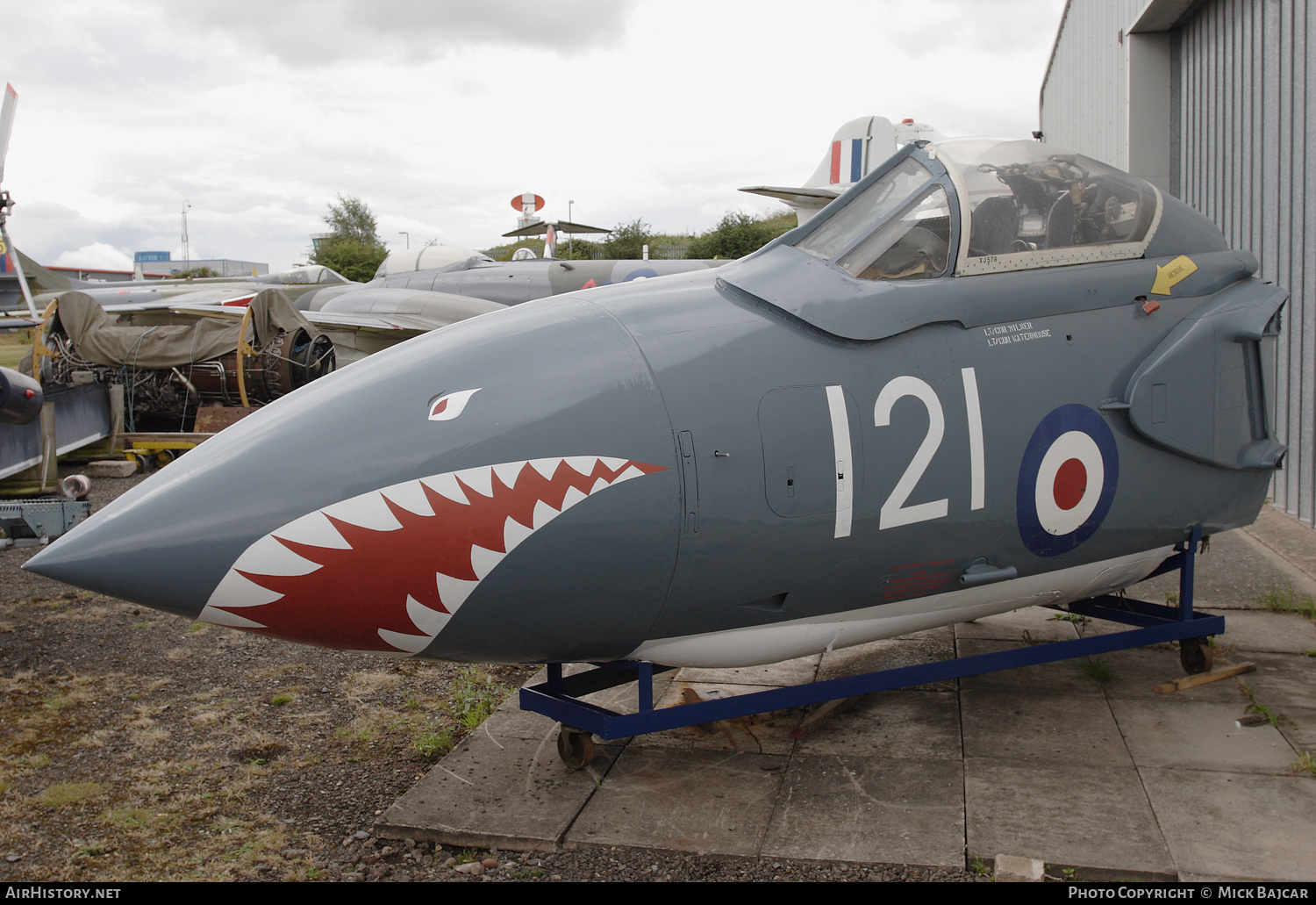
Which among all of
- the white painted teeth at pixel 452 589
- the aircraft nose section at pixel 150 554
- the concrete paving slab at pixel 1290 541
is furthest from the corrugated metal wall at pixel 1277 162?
the aircraft nose section at pixel 150 554

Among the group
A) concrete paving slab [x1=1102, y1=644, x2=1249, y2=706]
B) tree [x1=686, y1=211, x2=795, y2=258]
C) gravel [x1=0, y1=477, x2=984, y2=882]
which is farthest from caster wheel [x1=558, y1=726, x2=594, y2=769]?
tree [x1=686, y1=211, x2=795, y2=258]

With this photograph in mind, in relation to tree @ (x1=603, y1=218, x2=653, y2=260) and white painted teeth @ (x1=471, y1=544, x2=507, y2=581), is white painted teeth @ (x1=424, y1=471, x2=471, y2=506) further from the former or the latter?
tree @ (x1=603, y1=218, x2=653, y2=260)

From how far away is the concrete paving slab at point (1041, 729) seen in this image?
12.8 feet

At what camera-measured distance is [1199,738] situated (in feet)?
13.3

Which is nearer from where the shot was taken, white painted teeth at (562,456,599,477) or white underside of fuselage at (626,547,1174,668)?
white painted teeth at (562,456,599,477)

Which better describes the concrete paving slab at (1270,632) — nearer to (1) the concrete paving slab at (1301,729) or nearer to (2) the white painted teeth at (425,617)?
(1) the concrete paving slab at (1301,729)

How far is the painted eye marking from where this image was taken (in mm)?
2914

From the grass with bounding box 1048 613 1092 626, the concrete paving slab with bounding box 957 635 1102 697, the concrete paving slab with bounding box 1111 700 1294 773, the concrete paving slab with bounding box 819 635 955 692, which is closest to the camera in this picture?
the concrete paving slab with bounding box 1111 700 1294 773

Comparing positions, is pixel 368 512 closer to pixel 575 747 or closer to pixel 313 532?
pixel 313 532

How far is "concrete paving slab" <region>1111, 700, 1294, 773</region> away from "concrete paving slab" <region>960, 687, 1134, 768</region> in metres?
0.09

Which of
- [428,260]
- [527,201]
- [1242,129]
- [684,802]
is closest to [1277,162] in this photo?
[1242,129]

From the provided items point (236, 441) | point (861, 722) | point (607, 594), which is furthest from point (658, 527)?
point (861, 722)

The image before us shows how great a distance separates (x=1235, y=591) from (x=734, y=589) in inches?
187

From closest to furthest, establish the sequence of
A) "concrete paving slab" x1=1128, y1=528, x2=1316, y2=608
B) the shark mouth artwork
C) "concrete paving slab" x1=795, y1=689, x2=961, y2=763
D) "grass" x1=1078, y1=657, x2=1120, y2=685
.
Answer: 1. the shark mouth artwork
2. "concrete paving slab" x1=795, y1=689, x2=961, y2=763
3. "grass" x1=1078, y1=657, x2=1120, y2=685
4. "concrete paving slab" x1=1128, y1=528, x2=1316, y2=608
